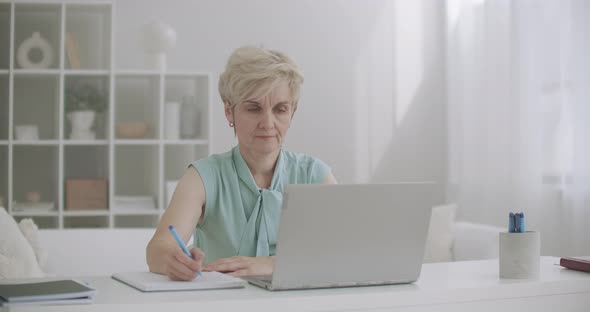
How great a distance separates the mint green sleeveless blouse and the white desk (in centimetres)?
50

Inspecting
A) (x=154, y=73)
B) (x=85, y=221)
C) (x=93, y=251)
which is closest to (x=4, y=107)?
(x=85, y=221)

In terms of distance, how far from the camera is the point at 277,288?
57.9 inches

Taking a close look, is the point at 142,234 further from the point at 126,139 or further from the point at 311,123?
the point at 311,123

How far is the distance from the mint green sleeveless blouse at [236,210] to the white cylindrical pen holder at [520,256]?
67 centimetres

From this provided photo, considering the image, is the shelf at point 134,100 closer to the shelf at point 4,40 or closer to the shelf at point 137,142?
the shelf at point 137,142

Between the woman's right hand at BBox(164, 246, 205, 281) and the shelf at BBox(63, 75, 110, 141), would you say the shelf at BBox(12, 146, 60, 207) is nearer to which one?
the shelf at BBox(63, 75, 110, 141)

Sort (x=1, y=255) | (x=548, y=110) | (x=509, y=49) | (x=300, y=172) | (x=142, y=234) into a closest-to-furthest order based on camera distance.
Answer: (x=300, y=172) < (x=1, y=255) < (x=142, y=234) < (x=548, y=110) < (x=509, y=49)

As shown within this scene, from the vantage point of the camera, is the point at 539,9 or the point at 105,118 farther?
the point at 105,118

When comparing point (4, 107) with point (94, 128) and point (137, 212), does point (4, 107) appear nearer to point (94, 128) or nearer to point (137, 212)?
point (94, 128)

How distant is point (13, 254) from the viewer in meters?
2.58

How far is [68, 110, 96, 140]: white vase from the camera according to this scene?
13.9 ft

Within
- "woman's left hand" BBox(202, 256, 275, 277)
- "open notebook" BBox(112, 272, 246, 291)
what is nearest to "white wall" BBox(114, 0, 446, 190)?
"woman's left hand" BBox(202, 256, 275, 277)

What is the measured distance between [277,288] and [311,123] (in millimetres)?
3546

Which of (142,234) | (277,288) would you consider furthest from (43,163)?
(277,288)
